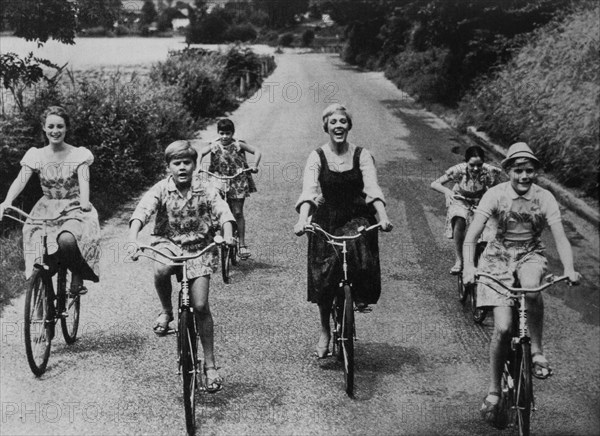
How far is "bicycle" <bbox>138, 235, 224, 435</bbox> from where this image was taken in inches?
206

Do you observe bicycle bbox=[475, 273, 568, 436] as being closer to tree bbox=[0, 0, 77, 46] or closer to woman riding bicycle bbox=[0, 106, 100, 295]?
woman riding bicycle bbox=[0, 106, 100, 295]

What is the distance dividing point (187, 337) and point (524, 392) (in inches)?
88.3

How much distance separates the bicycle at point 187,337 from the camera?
5.23 m

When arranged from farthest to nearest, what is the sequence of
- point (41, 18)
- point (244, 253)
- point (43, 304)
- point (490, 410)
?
point (41, 18) → point (244, 253) → point (43, 304) → point (490, 410)

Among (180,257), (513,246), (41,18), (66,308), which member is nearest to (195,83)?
(41,18)

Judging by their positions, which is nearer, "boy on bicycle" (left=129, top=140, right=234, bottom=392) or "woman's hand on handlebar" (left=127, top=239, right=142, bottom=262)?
"woman's hand on handlebar" (left=127, top=239, right=142, bottom=262)

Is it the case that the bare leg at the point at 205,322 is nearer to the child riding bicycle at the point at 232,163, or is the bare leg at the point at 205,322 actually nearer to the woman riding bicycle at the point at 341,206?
the woman riding bicycle at the point at 341,206

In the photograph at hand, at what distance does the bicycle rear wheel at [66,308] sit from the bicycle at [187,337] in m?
1.74

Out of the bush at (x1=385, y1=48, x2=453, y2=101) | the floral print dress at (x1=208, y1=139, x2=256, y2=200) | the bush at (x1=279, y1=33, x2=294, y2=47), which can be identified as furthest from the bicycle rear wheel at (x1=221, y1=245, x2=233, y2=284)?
the bush at (x1=279, y1=33, x2=294, y2=47)

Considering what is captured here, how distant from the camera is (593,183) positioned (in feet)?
43.3

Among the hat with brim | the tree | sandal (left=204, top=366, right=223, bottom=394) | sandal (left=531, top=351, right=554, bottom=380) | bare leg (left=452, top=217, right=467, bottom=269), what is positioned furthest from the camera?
the tree

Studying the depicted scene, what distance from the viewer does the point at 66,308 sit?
7109 millimetres

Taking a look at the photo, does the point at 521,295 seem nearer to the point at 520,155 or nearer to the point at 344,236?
the point at 520,155

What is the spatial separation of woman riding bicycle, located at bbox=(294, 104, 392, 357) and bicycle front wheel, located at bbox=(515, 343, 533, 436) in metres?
1.58
